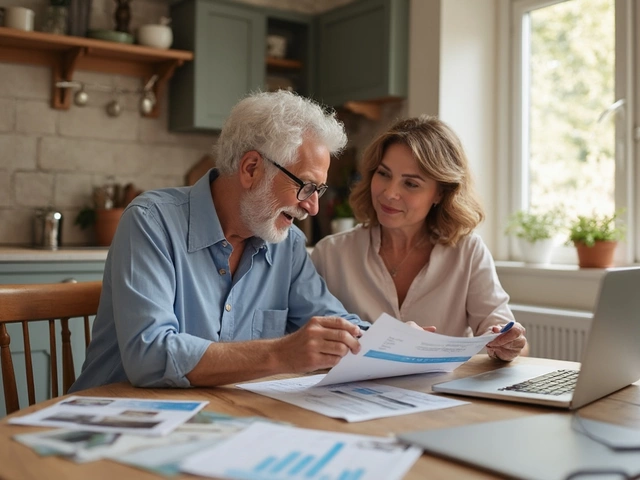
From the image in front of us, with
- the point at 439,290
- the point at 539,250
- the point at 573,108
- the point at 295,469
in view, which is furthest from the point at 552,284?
the point at 295,469

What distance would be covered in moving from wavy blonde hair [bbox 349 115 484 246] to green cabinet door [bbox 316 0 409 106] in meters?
1.47

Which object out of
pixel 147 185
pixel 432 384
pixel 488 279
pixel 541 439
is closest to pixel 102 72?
pixel 147 185

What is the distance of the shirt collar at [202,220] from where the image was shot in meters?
1.63

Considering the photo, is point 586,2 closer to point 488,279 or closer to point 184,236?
point 488,279

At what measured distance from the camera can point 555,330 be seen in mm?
2906

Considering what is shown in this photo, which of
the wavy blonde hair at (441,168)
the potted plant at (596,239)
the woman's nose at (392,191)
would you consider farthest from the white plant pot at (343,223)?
the woman's nose at (392,191)

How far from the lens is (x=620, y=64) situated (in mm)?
3094

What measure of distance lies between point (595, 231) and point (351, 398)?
2047mm

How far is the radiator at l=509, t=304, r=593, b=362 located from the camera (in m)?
2.81

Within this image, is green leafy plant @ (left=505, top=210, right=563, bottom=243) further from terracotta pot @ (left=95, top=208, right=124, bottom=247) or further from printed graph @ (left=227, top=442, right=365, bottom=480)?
printed graph @ (left=227, top=442, right=365, bottom=480)

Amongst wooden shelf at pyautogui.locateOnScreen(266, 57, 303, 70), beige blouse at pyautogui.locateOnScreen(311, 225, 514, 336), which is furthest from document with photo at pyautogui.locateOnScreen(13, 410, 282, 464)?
wooden shelf at pyautogui.locateOnScreen(266, 57, 303, 70)

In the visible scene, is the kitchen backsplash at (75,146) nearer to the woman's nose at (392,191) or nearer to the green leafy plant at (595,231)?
the green leafy plant at (595,231)

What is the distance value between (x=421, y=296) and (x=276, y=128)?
0.72 metres

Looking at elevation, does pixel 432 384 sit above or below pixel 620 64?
below
